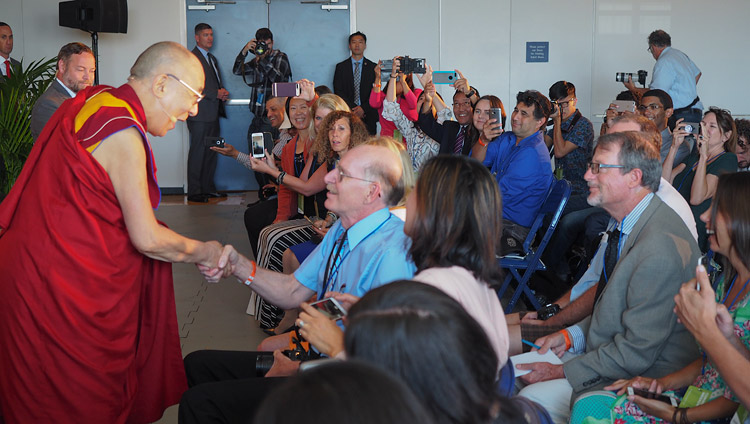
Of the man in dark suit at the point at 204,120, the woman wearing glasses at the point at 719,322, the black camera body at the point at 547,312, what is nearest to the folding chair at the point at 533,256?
the black camera body at the point at 547,312

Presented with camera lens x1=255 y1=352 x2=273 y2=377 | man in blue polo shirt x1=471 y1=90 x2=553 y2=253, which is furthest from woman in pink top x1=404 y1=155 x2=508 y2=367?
man in blue polo shirt x1=471 y1=90 x2=553 y2=253

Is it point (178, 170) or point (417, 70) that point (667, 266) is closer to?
point (417, 70)

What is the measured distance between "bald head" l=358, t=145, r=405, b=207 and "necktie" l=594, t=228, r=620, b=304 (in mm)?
794

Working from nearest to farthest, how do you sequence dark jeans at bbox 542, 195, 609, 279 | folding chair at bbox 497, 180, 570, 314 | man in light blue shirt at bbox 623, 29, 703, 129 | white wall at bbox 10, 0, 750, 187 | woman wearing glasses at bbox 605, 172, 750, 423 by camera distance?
woman wearing glasses at bbox 605, 172, 750, 423
folding chair at bbox 497, 180, 570, 314
dark jeans at bbox 542, 195, 609, 279
man in light blue shirt at bbox 623, 29, 703, 129
white wall at bbox 10, 0, 750, 187

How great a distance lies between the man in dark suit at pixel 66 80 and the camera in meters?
5.43

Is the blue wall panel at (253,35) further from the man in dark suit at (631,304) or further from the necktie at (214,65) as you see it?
the man in dark suit at (631,304)

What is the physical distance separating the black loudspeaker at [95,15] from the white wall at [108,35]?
1.70 feet

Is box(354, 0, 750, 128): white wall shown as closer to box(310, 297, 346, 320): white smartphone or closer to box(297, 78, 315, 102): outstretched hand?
box(297, 78, 315, 102): outstretched hand

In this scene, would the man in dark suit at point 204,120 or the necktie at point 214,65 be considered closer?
the man in dark suit at point 204,120

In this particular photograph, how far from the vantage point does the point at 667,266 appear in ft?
7.71

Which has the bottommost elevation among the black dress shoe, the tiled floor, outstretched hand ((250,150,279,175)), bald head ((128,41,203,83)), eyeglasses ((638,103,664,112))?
the tiled floor

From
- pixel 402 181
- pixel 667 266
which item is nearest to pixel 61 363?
pixel 402 181

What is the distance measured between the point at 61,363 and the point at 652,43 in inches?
298

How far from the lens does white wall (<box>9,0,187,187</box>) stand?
31.7 feet
